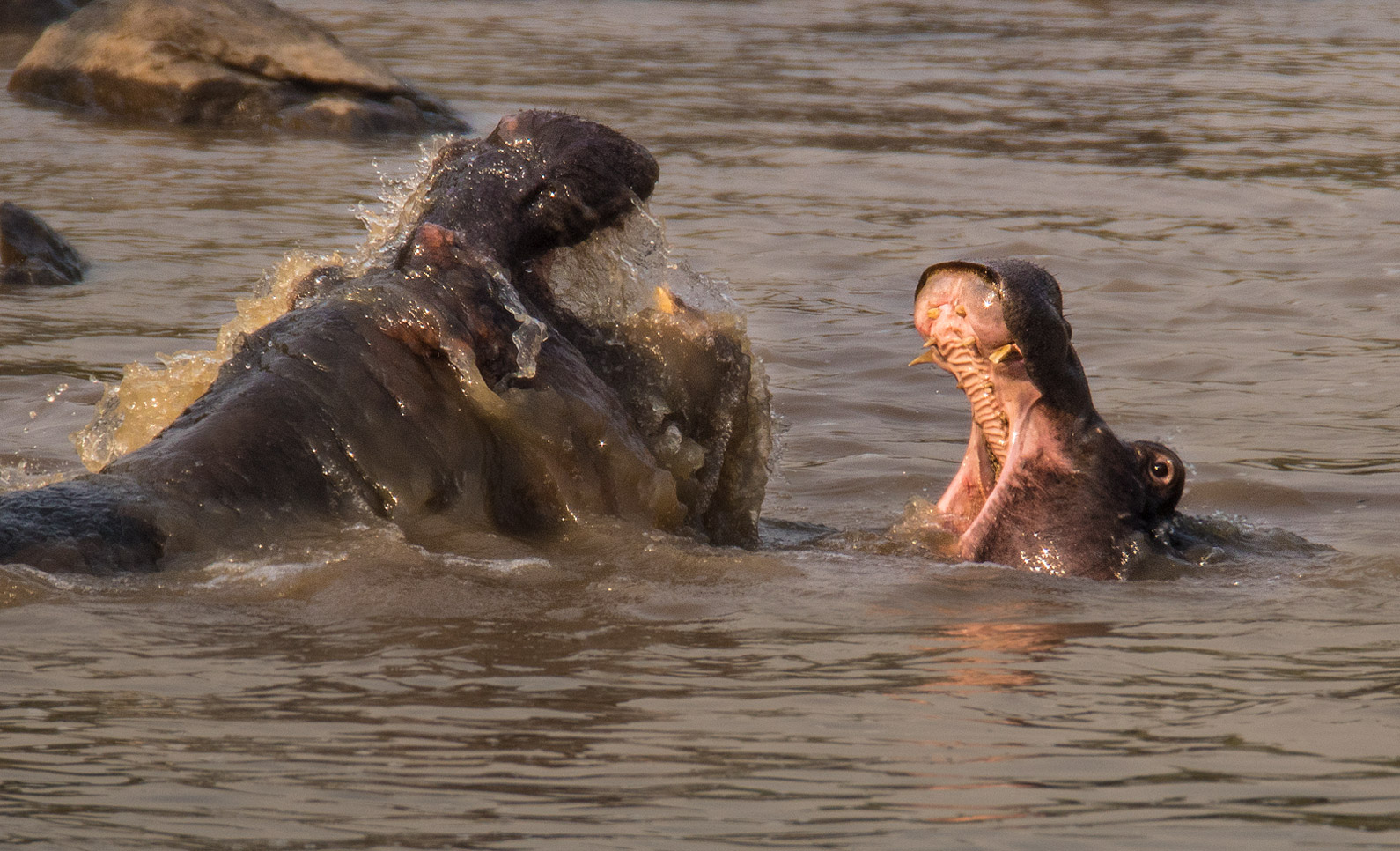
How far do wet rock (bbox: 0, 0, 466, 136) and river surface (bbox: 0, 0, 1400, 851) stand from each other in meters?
0.54

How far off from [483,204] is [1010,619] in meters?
1.61

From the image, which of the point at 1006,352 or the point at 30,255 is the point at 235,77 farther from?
the point at 1006,352

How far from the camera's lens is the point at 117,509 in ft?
12.6

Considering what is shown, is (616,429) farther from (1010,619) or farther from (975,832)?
(975,832)

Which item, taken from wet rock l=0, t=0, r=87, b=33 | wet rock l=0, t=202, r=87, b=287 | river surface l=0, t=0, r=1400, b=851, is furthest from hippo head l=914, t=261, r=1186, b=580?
wet rock l=0, t=0, r=87, b=33

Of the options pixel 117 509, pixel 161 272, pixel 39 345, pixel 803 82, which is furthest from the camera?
pixel 803 82

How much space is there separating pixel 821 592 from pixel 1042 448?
0.76 m

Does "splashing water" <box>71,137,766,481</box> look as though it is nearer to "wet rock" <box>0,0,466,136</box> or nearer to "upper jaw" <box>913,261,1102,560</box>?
"upper jaw" <box>913,261,1102,560</box>

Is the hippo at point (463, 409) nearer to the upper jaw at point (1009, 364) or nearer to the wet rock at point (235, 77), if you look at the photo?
the upper jaw at point (1009, 364)

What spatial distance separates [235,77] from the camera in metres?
14.1

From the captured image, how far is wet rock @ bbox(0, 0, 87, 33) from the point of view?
18906 millimetres

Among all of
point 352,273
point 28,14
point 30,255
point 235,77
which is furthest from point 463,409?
point 28,14

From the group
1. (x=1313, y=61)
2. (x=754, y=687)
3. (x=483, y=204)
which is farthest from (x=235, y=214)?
(x=1313, y=61)

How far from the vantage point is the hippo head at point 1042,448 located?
463 cm
